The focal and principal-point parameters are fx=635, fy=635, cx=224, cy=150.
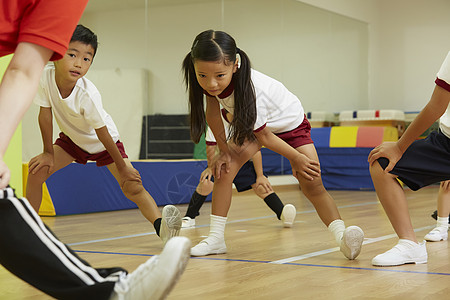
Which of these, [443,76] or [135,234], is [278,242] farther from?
[443,76]

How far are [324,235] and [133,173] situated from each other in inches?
37.7

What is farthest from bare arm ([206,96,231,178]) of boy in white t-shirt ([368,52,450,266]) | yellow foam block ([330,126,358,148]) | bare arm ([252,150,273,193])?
yellow foam block ([330,126,358,148])

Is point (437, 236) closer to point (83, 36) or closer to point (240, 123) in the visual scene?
point (240, 123)

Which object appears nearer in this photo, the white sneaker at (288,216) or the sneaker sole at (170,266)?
the sneaker sole at (170,266)

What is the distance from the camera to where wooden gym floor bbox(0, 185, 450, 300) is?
165cm

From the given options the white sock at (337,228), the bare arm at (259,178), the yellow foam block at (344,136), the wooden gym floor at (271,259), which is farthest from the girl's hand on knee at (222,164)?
the yellow foam block at (344,136)

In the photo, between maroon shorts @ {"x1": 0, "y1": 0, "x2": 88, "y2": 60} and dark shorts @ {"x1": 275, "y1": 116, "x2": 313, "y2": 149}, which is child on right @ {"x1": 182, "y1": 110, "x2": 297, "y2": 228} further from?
maroon shorts @ {"x1": 0, "y1": 0, "x2": 88, "y2": 60}

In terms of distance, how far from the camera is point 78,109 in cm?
237

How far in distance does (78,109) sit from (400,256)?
1.26 m

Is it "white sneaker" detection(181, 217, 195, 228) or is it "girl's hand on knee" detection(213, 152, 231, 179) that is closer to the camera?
"girl's hand on knee" detection(213, 152, 231, 179)

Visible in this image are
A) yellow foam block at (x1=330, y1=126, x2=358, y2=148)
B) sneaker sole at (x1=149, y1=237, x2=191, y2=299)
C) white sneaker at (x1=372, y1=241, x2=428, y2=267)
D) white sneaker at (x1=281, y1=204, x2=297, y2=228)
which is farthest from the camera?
yellow foam block at (x1=330, y1=126, x2=358, y2=148)

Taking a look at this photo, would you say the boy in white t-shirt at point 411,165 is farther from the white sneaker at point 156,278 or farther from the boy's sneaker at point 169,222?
the white sneaker at point 156,278

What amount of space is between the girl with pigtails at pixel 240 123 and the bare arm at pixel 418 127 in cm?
28

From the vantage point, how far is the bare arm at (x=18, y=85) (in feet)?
3.20
